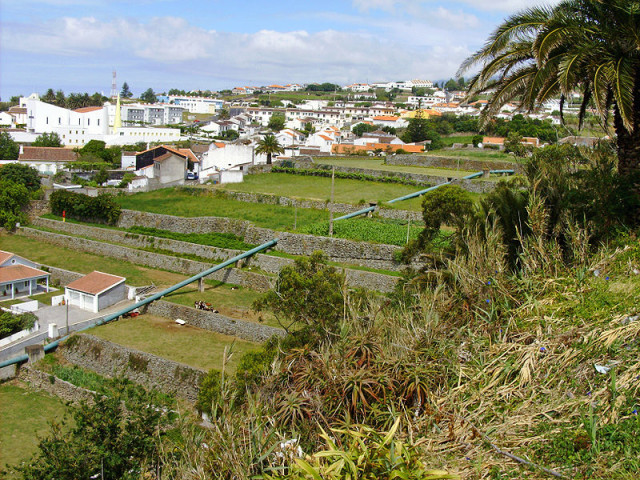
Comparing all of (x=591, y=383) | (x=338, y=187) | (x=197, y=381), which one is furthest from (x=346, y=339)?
(x=338, y=187)

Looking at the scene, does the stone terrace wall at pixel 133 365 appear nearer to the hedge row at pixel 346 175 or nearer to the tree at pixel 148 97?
the hedge row at pixel 346 175

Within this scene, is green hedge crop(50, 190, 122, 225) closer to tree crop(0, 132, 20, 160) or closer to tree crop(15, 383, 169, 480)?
tree crop(15, 383, 169, 480)

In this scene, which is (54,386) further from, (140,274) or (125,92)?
(125,92)

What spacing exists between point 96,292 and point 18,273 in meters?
4.06

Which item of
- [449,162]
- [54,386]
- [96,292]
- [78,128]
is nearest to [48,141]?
[78,128]

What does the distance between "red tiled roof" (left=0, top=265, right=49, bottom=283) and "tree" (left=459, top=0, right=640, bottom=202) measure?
18.6 m

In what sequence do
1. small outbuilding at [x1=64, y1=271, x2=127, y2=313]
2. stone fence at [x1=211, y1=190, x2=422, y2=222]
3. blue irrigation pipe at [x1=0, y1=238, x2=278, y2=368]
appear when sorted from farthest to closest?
stone fence at [x1=211, y1=190, x2=422, y2=222]
small outbuilding at [x1=64, y1=271, x2=127, y2=313]
blue irrigation pipe at [x1=0, y1=238, x2=278, y2=368]

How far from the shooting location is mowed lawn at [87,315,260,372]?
1480 centimetres

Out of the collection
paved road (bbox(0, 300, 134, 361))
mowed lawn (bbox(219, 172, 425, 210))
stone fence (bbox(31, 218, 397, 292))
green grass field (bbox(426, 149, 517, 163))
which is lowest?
paved road (bbox(0, 300, 134, 361))

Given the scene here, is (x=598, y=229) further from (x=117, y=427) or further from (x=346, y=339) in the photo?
(x=117, y=427)

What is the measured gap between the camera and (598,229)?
6852 millimetres

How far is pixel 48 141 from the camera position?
57688 mm

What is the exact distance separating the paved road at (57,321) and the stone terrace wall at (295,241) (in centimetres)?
577

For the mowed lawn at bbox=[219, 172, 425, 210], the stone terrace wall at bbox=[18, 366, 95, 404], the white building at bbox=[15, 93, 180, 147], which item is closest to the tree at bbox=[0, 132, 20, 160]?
the white building at bbox=[15, 93, 180, 147]
